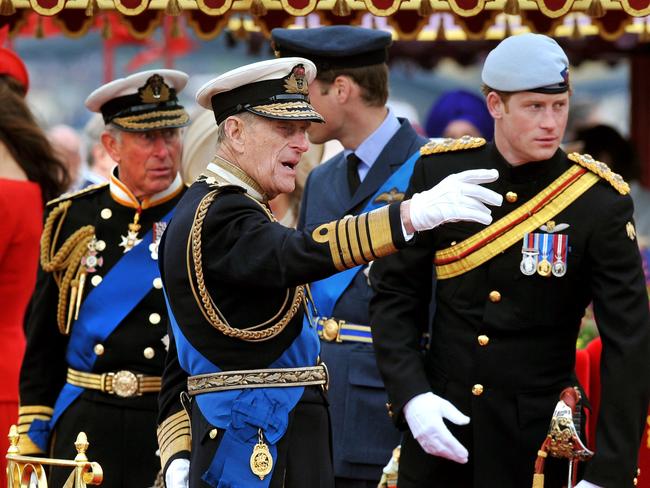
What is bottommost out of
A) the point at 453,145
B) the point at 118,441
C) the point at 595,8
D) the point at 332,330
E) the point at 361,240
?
the point at 118,441

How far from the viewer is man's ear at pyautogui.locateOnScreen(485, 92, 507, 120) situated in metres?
4.60

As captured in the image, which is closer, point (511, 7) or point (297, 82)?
point (297, 82)

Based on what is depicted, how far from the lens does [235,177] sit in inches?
168

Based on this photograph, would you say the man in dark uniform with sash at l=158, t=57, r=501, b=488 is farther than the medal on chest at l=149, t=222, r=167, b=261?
No

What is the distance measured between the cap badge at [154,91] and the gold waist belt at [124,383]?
3.46ft

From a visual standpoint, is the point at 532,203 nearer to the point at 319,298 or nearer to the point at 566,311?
the point at 566,311

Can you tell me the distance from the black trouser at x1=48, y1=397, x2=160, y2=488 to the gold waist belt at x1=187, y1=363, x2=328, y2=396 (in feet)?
4.15

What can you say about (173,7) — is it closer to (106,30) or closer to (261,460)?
→ (106,30)

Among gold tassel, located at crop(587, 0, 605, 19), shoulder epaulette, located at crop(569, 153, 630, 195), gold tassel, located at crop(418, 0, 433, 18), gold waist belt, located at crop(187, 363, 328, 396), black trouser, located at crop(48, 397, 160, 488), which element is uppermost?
gold tassel, located at crop(418, 0, 433, 18)

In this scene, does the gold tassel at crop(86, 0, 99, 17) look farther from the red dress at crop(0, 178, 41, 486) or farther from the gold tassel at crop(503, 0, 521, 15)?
the gold tassel at crop(503, 0, 521, 15)

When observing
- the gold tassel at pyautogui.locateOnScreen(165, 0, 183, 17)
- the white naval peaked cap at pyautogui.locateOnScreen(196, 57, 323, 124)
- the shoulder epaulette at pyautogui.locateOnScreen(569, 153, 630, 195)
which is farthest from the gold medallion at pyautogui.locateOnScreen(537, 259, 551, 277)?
the gold tassel at pyautogui.locateOnScreen(165, 0, 183, 17)

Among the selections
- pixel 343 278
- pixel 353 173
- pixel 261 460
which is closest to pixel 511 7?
pixel 353 173

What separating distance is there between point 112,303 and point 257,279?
1613 mm

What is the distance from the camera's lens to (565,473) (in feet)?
14.9
